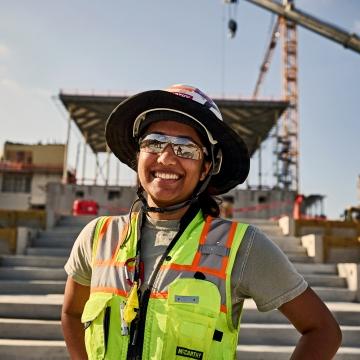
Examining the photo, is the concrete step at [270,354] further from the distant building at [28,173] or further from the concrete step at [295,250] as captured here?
the distant building at [28,173]

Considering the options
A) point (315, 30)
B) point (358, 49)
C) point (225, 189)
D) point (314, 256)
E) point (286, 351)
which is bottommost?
point (286, 351)

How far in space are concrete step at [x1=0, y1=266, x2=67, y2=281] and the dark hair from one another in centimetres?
560

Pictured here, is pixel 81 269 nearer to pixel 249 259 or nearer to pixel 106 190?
pixel 249 259

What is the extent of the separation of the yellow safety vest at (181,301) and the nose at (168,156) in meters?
0.30

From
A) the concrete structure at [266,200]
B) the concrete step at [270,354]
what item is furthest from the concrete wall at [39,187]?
the concrete step at [270,354]

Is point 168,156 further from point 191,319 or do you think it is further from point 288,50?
point 288,50

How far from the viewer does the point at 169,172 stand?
6.45ft

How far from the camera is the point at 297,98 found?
54.9m

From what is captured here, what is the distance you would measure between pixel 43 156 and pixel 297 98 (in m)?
34.0

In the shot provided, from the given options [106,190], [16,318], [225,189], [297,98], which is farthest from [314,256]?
[297,98]

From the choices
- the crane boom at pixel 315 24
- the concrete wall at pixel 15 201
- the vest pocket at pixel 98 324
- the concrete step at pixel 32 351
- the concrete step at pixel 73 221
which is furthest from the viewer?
the concrete wall at pixel 15 201

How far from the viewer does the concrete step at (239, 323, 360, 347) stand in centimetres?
516

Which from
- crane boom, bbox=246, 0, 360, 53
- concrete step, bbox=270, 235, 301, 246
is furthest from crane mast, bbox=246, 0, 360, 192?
concrete step, bbox=270, 235, 301, 246

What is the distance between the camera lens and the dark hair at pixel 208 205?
208 cm
